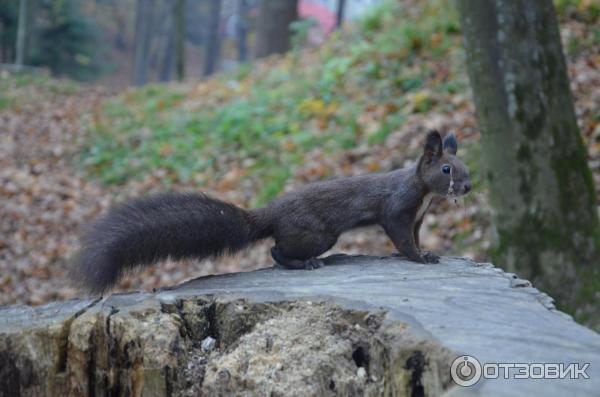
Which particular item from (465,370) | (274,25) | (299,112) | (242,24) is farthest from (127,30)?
(465,370)

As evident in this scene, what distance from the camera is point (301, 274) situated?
358cm

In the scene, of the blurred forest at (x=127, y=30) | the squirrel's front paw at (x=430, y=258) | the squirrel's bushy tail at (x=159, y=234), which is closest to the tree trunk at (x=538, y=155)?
the squirrel's front paw at (x=430, y=258)

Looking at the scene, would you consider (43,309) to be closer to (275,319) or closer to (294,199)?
(275,319)

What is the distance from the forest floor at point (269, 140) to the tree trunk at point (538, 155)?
2.92 ft

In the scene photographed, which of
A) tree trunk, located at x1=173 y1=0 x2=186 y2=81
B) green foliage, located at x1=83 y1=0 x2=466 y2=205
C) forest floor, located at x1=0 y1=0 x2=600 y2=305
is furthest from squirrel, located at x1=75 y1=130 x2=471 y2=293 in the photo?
tree trunk, located at x1=173 y1=0 x2=186 y2=81

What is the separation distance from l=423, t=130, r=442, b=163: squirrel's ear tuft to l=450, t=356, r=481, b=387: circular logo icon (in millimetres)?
1935

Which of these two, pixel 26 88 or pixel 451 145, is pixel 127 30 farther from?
pixel 451 145

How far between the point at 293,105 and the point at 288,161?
2319mm

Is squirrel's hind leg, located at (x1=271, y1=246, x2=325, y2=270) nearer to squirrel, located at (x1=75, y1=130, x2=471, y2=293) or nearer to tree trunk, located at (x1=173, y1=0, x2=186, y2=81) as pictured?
squirrel, located at (x1=75, y1=130, x2=471, y2=293)

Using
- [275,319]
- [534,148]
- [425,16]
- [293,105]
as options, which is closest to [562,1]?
[425,16]

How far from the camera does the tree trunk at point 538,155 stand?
5234mm

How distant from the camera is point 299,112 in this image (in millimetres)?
10992

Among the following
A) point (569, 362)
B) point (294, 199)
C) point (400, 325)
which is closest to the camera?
point (569, 362)

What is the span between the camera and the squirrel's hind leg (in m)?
3.80
